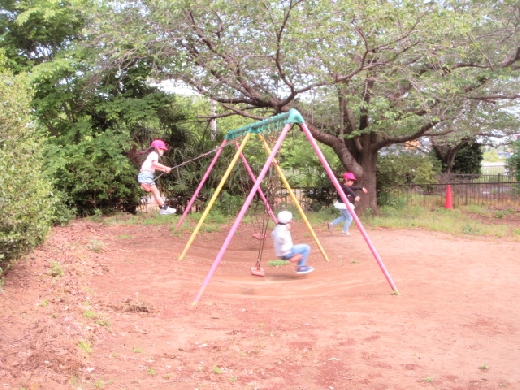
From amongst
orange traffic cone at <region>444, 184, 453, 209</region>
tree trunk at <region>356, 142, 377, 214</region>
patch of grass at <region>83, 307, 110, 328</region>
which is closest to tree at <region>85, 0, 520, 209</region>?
tree trunk at <region>356, 142, 377, 214</region>

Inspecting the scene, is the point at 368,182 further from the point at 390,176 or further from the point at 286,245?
the point at 286,245

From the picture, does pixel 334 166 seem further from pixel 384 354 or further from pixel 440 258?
pixel 384 354

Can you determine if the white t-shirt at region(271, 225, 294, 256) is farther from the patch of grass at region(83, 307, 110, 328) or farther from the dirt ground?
the patch of grass at region(83, 307, 110, 328)

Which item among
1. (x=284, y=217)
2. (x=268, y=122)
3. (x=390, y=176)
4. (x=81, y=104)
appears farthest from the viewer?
(x=390, y=176)

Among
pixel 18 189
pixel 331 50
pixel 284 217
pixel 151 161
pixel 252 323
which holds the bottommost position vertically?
pixel 252 323

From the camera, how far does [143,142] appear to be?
50.0 feet

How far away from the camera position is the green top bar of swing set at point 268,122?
7391mm

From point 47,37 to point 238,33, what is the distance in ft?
18.3

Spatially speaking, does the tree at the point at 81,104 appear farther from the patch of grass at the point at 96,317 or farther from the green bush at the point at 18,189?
the patch of grass at the point at 96,317

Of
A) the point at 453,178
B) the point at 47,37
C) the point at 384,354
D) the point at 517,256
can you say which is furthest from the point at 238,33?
the point at 453,178

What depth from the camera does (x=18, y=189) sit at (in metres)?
6.68

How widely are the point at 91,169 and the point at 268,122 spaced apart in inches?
290

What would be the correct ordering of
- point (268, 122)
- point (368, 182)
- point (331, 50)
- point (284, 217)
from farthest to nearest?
point (368, 182) < point (331, 50) < point (284, 217) < point (268, 122)

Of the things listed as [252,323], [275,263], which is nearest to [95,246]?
[275,263]
